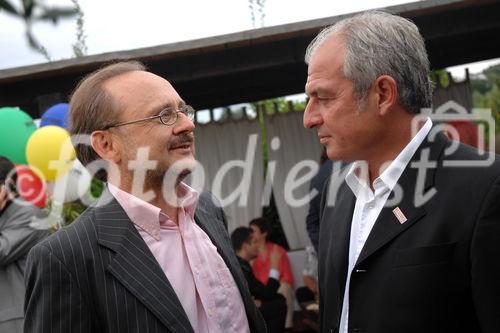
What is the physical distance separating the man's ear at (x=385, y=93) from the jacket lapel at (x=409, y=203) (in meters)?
0.17

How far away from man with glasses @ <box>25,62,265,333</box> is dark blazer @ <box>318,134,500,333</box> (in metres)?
0.52

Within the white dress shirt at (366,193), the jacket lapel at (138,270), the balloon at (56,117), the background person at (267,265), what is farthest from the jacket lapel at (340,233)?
the background person at (267,265)

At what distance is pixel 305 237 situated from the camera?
9.37 metres

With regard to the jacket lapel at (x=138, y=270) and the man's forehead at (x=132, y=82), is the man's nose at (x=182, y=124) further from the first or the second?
the jacket lapel at (x=138, y=270)

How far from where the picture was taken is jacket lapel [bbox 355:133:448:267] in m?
2.00

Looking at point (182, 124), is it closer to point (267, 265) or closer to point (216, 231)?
point (216, 231)

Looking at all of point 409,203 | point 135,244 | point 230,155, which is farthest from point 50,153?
point 230,155

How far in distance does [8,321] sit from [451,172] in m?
3.17

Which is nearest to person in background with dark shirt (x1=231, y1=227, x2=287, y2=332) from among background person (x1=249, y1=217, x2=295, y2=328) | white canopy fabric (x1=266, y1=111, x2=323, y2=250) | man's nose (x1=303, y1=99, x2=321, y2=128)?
background person (x1=249, y1=217, x2=295, y2=328)

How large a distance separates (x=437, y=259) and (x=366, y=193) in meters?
0.40

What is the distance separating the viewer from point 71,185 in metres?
5.36

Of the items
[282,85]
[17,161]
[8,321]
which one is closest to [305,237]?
[282,85]

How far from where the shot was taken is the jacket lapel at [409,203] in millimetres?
1997

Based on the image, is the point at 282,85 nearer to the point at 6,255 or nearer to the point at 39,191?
the point at 39,191
